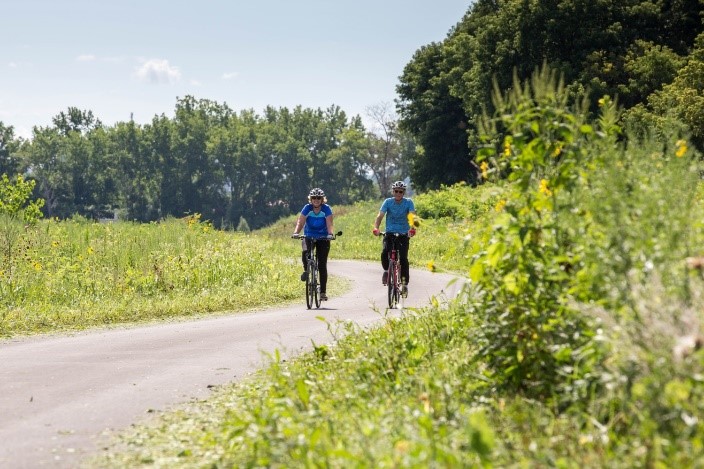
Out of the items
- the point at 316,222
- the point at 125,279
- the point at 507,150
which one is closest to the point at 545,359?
the point at 507,150

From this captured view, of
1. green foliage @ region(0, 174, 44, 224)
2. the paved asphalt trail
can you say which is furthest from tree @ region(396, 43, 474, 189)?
the paved asphalt trail

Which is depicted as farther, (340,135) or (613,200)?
(340,135)

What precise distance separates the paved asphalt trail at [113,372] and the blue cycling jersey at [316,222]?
1.53 metres

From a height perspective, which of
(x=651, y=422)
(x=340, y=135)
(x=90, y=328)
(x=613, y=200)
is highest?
(x=340, y=135)

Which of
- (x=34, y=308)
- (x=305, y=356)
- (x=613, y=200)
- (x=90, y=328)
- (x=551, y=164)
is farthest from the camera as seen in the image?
(x=34, y=308)

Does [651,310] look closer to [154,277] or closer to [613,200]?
[613,200]

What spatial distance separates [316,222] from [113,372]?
735 cm

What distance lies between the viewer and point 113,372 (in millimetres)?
10039

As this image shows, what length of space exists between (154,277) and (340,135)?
12557 centimetres

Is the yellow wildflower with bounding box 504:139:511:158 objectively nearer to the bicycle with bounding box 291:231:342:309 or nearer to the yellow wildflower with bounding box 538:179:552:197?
the yellow wildflower with bounding box 538:179:552:197

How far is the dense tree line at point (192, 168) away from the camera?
432ft

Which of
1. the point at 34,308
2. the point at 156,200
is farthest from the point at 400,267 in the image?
the point at 156,200

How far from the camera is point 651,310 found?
4.52 meters

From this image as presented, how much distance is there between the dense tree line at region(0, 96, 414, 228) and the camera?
131625mm
